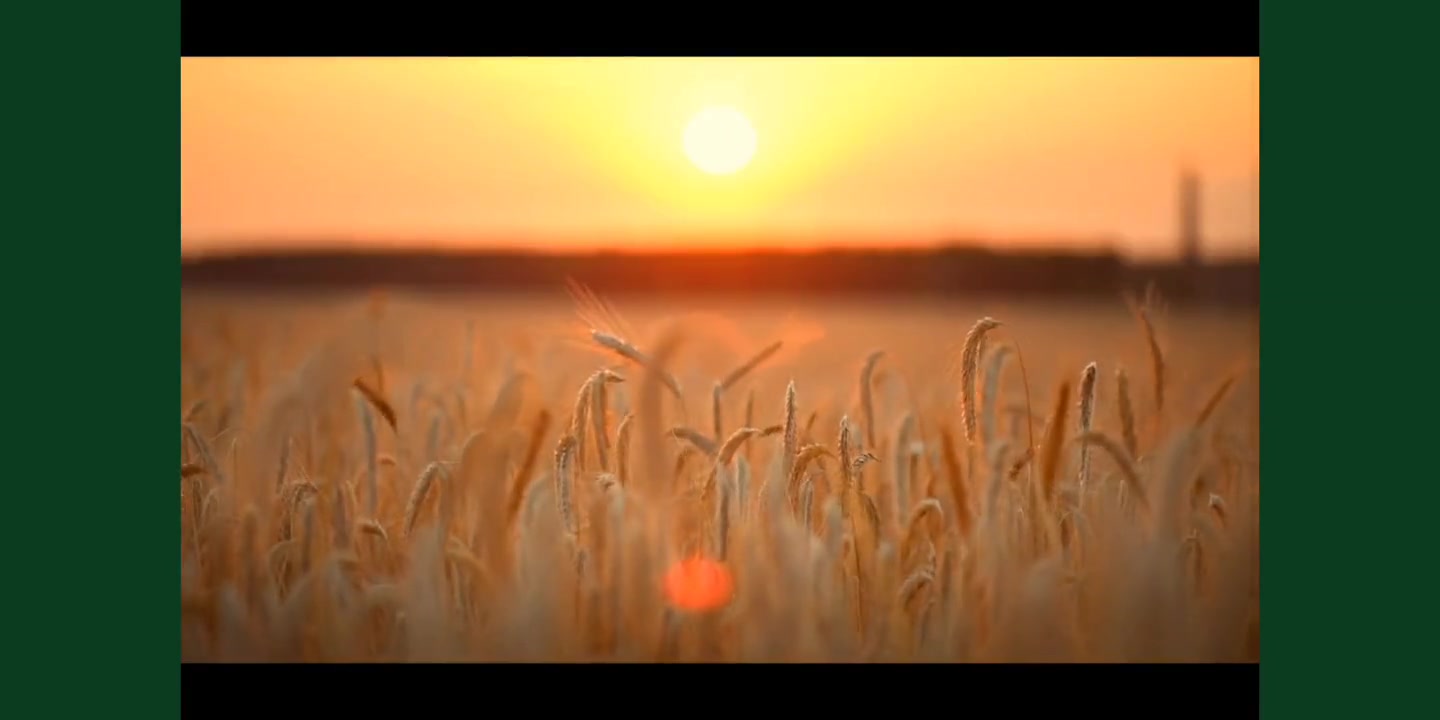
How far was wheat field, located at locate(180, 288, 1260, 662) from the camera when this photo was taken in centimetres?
597

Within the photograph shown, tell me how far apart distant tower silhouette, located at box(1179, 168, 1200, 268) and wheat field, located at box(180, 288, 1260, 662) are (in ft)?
0.43

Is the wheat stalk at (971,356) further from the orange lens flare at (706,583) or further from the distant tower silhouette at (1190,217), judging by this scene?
the orange lens flare at (706,583)

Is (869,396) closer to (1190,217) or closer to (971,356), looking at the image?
(971,356)

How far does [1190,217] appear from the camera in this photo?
5980 mm

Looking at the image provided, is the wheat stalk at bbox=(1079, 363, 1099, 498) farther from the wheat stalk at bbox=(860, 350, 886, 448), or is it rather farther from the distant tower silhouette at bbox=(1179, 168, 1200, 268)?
the wheat stalk at bbox=(860, 350, 886, 448)

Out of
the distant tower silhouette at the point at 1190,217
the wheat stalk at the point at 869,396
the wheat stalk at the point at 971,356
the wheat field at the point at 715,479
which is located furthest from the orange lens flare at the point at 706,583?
the distant tower silhouette at the point at 1190,217

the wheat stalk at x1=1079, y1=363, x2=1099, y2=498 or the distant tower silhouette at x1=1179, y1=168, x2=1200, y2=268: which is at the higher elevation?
the distant tower silhouette at x1=1179, y1=168, x2=1200, y2=268

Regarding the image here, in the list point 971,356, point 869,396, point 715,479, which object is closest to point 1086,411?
point 971,356

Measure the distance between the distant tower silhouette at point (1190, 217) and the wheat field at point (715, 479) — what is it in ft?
0.43

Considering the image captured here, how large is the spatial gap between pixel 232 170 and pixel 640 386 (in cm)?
107

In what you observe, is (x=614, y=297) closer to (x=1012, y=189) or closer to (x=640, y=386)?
(x=640, y=386)

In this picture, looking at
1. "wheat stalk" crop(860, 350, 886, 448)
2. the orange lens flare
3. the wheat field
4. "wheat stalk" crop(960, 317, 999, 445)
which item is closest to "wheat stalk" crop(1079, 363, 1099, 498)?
the wheat field
